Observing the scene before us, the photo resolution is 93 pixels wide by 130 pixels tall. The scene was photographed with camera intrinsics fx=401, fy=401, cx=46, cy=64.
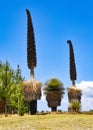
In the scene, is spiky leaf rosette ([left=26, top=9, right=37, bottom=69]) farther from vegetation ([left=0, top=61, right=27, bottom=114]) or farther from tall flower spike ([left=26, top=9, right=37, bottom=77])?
vegetation ([left=0, top=61, right=27, bottom=114])

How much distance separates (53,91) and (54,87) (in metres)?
0.65

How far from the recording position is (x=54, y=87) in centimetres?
5800

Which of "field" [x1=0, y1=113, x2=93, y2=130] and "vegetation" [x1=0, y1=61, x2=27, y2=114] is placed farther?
"vegetation" [x1=0, y1=61, x2=27, y2=114]

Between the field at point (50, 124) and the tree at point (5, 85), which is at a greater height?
the tree at point (5, 85)

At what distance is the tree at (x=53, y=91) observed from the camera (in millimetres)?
57616

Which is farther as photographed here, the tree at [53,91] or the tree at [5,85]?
the tree at [5,85]

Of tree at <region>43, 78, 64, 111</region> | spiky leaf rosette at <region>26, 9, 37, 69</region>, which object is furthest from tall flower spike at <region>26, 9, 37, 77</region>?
tree at <region>43, 78, 64, 111</region>

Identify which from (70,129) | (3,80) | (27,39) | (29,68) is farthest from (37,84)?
(70,129)

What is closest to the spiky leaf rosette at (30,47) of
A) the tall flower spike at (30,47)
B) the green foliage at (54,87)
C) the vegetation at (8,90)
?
the tall flower spike at (30,47)

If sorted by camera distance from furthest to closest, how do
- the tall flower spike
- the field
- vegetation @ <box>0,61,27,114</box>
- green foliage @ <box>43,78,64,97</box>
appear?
vegetation @ <box>0,61,27,114</box> < green foliage @ <box>43,78,64,97</box> < the tall flower spike < the field

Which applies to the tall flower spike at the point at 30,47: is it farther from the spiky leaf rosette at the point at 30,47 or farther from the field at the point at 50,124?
the field at the point at 50,124

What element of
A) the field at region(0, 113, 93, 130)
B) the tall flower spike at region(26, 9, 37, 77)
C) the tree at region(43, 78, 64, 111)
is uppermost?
the tall flower spike at region(26, 9, 37, 77)

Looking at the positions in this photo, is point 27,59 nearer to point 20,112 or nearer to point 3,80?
point 20,112

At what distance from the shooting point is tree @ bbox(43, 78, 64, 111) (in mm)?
57616
